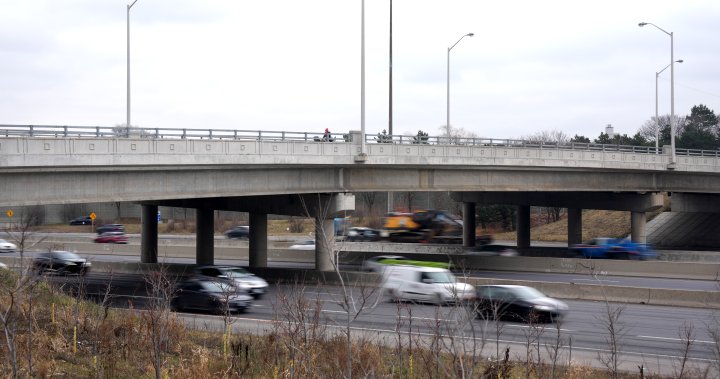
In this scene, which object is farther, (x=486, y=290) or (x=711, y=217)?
(x=711, y=217)

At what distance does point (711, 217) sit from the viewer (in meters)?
77.3

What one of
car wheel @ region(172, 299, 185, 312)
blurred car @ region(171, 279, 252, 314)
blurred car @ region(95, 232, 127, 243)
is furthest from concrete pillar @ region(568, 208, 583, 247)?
car wheel @ region(172, 299, 185, 312)

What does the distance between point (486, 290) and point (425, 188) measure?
19362 mm

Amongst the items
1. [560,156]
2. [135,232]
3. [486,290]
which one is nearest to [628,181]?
[560,156]

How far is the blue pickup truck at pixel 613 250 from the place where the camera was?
56.1 meters

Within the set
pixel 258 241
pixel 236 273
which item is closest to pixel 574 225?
pixel 258 241

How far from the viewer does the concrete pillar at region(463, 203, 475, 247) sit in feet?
240

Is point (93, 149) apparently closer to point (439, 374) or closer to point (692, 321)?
point (439, 374)

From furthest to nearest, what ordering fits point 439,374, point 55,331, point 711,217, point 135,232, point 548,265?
point 135,232 < point 711,217 < point 548,265 < point 55,331 < point 439,374

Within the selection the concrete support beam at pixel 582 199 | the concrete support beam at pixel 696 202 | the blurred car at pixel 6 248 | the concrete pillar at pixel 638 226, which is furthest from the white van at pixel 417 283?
the blurred car at pixel 6 248

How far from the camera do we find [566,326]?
26750mm

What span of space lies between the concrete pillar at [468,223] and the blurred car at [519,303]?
45119mm

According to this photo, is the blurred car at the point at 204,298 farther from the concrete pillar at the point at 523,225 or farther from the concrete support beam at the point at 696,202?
the concrete support beam at the point at 696,202

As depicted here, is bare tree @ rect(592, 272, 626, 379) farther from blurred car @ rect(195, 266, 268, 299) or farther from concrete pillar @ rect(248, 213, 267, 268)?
concrete pillar @ rect(248, 213, 267, 268)
